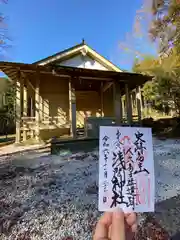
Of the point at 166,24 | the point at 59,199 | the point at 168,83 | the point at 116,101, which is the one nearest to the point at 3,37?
the point at 116,101

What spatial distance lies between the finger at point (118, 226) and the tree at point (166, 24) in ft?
35.6

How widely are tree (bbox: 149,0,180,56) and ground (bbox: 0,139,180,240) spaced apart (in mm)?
8217

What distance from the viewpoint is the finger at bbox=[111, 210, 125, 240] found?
81cm

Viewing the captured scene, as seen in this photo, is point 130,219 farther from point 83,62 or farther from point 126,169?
point 83,62

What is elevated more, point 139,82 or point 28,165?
point 139,82

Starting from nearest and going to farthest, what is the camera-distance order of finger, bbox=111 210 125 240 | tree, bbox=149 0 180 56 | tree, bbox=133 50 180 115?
finger, bbox=111 210 125 240, tree, bbox=149 0 180 56, tree, bbox=133 50 180 115

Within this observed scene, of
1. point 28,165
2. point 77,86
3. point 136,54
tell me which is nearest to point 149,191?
point 28,165

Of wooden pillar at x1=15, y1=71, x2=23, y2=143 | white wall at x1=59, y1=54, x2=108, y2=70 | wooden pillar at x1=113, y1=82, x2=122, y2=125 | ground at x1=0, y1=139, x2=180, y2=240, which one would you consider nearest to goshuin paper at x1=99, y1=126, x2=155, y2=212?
ground at x1=0, y1=139, x2=180, y2=240

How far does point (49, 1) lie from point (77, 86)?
490 cm

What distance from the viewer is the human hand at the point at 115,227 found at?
0.83m

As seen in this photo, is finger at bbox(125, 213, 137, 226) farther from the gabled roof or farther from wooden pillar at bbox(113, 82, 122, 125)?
the gabled roof

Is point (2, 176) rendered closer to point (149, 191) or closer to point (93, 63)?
point (149, 191)

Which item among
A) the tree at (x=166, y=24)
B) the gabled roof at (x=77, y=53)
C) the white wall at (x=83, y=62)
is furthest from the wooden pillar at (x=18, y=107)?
the tree at (x=166, y=24)

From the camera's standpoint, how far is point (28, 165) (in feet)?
15.3
